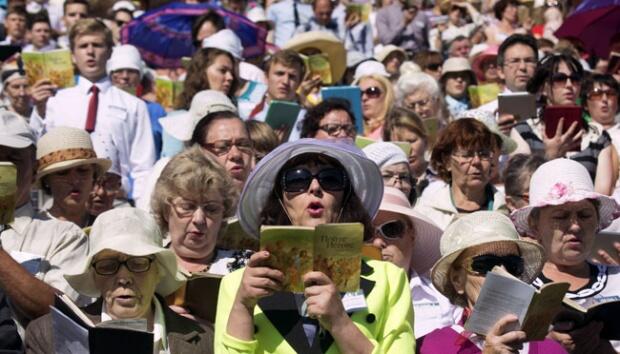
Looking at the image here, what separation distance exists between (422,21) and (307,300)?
578 inches

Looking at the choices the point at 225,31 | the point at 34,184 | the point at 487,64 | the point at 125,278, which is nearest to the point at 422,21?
the point at 487,64

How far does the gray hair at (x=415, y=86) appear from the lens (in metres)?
11.5

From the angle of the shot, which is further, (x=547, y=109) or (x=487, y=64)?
(x=487, y=64)

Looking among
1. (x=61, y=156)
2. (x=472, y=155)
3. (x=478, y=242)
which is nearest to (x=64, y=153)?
(x=61, y=156)

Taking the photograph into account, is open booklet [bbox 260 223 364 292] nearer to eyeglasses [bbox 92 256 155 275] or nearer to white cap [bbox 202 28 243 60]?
eyeglasses [bbox 92 256 155 275]

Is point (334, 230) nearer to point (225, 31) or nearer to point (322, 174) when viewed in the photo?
point (322, 174)

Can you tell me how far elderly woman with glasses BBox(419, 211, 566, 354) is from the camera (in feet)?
18.7

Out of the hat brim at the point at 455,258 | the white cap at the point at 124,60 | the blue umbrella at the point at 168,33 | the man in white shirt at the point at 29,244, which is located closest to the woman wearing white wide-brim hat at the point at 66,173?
the man in white shirt at the point at 29,244

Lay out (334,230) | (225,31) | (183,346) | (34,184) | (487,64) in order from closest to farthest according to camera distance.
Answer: (334,230) → (183,346) → (34,184) → (225,31) → (487,64)

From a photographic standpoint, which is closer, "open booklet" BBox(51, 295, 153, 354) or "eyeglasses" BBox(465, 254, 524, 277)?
"open booklet" BBox(51, 295, 153, 354)

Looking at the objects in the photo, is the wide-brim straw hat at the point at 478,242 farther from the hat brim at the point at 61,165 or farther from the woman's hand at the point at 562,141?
the woman's hand at the point at 562,141

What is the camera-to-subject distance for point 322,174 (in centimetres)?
561

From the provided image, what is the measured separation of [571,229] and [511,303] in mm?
1747

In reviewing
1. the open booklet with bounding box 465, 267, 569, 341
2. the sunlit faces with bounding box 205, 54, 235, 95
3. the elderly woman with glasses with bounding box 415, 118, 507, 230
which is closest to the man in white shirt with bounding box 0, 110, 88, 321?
the open booklet with bounding box 465, 267, 569, 341
